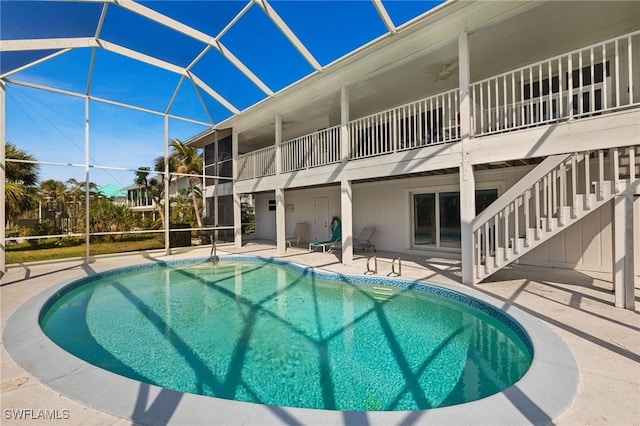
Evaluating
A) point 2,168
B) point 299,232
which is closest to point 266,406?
point 2,168

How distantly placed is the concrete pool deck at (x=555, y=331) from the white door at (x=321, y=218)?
548cm

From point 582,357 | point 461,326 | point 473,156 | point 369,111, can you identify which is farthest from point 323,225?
point 582,357

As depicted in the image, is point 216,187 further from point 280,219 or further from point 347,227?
point 347,227

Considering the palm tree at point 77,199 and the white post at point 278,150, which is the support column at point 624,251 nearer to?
the white post at point 278,150

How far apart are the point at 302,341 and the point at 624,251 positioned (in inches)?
201

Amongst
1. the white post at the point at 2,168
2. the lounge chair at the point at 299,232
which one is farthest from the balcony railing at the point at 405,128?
the white post at the point at 2,168

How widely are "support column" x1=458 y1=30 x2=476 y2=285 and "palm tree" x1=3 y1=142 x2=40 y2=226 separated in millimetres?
15425

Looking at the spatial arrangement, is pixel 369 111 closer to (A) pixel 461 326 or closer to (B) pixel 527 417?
(A) pixel 461 326

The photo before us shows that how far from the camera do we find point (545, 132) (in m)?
5.18

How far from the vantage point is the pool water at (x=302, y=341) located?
325 centimetres

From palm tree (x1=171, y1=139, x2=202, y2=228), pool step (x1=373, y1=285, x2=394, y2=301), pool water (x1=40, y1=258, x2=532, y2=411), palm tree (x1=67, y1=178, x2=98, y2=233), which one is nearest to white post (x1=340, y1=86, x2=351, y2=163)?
pool water (x1=40, y1=258, x2=532, y2=411)

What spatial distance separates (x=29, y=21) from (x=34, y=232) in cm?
1430

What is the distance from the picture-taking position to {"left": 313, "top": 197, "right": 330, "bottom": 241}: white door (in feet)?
45.4
